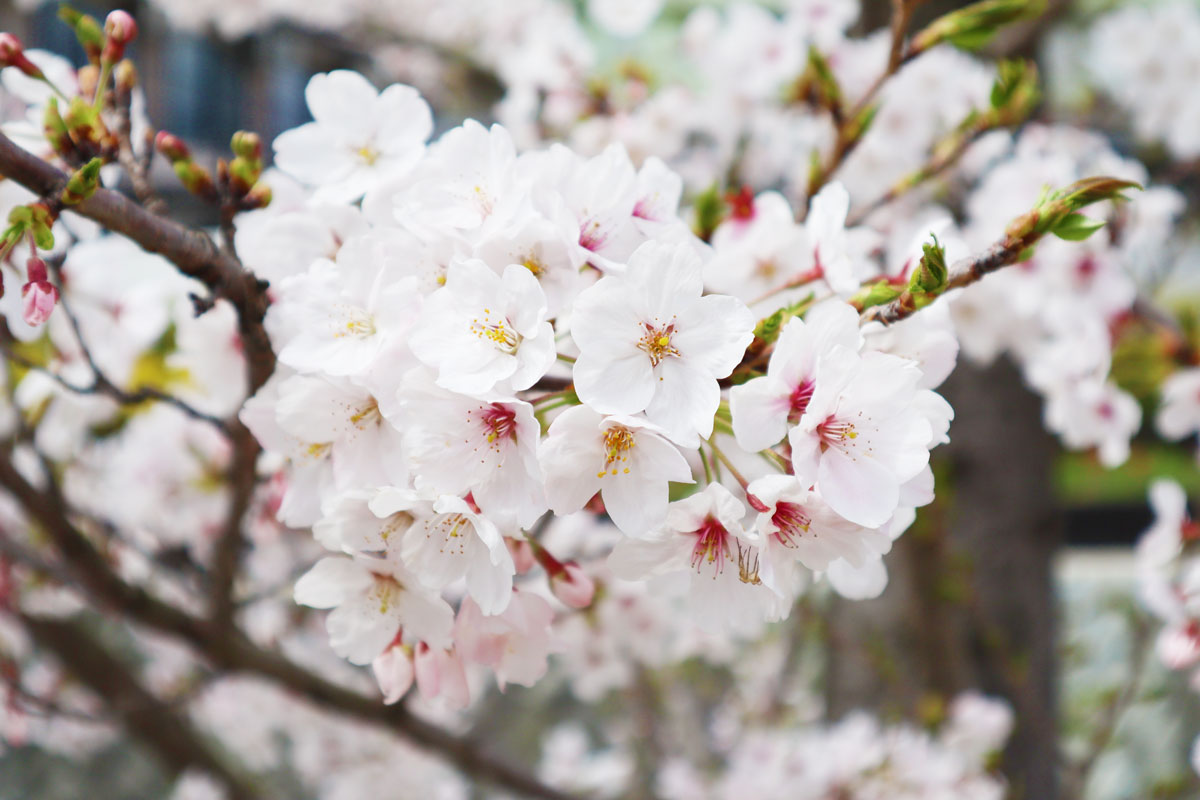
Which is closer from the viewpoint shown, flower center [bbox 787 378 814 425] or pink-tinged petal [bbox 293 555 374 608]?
flower center [bbox 787 378 814 425]

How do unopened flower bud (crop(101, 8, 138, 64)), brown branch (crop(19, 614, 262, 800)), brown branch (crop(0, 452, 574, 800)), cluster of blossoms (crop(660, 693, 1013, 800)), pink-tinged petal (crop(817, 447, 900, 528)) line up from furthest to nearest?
brown branch (crop(19, 614, 262, 800)) → cluster of blossoms (crop(660, 693, 1013, 800)) → brown branch (crop(0, 452, 574, 800)) → unopened flower bud (crop(101, 8, 138, 64)) → pink-tinged petal (crop(817, 447, 900, 528))

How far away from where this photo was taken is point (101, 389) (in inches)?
35.7

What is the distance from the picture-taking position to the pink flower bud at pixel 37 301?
0.61 meters

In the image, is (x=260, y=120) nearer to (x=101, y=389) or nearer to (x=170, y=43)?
(x=170, y=43)

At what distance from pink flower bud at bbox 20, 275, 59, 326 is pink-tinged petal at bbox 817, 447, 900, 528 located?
1.82 feet

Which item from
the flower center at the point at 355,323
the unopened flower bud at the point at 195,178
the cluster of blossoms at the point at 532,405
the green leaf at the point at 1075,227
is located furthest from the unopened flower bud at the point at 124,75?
the green leaf at the point at 1075,227

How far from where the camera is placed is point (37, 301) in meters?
0.61

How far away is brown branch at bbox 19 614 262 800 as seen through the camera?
3.01 m

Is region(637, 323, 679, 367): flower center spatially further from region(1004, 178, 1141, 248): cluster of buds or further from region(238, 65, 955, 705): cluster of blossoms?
region(1004, 178, 1141, 248): cluster of buds

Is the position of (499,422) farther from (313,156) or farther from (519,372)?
(313,156)

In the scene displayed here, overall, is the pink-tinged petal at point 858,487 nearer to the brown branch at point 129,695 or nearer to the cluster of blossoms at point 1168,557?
the cluster of blossoms at point 1168,557

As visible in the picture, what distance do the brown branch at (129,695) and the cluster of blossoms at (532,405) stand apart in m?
2.85

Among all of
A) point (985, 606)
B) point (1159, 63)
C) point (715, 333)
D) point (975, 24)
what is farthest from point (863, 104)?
point (1159, 63)

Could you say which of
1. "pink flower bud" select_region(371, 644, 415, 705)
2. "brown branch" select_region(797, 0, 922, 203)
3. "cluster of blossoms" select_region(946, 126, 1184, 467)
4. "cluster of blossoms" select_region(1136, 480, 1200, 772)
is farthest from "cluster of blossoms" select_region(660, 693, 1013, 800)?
"pink flower bud" select_region(371, 644, 415, 705)
